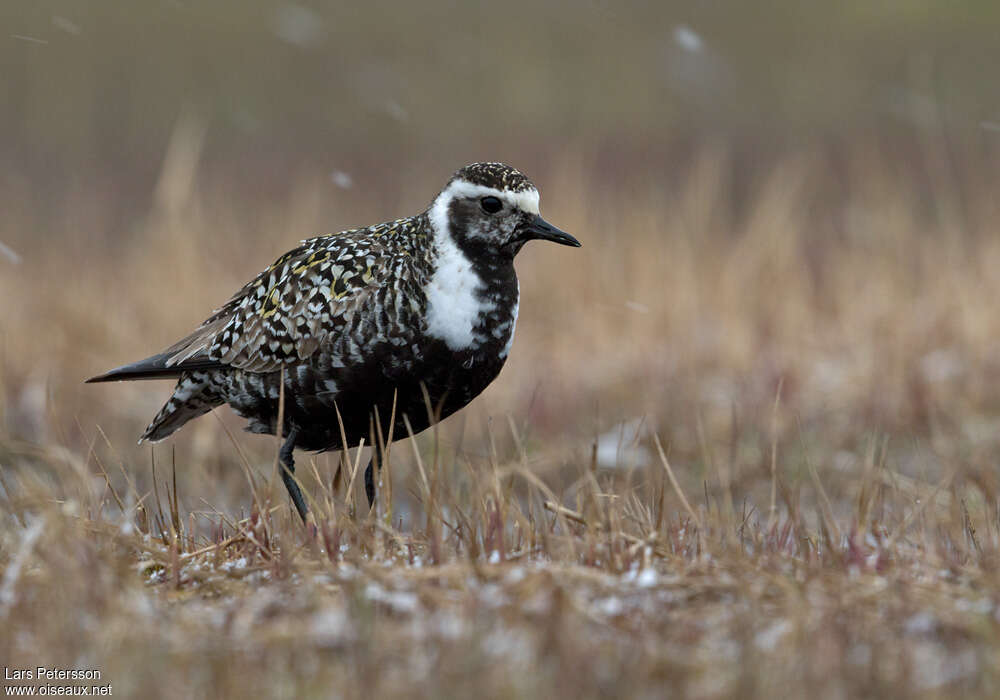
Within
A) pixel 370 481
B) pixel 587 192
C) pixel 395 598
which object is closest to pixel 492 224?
pixel 370 481

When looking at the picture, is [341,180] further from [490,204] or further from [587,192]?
[587,192]

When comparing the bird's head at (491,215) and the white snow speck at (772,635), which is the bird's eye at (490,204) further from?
the white snow speck at (772,635)

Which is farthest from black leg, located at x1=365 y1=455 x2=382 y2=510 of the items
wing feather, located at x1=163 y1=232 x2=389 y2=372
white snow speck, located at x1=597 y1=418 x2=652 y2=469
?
white snow speck, located at x1=597 y1=418 x2=652 y2=469

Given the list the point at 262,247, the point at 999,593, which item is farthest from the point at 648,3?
the point at 999,593

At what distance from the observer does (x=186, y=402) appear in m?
5.79

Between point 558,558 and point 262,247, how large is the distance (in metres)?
7.25

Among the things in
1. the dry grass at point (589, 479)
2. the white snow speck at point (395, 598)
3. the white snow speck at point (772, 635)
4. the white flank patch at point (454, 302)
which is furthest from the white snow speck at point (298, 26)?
the white snow speck at point (772, 635)

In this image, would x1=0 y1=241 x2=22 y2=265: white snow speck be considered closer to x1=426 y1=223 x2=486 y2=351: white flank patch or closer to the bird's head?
Result: the bird's head

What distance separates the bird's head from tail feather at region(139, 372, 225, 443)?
1.41m

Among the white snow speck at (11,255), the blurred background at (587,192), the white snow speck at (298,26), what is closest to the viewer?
the blurred background at (587,192)

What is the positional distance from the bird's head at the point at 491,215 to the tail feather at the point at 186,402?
4.63 ft

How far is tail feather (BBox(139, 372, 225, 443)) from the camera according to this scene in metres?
5.66

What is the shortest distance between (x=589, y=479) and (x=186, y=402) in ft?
8.21

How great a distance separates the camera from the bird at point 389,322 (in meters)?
4.87
